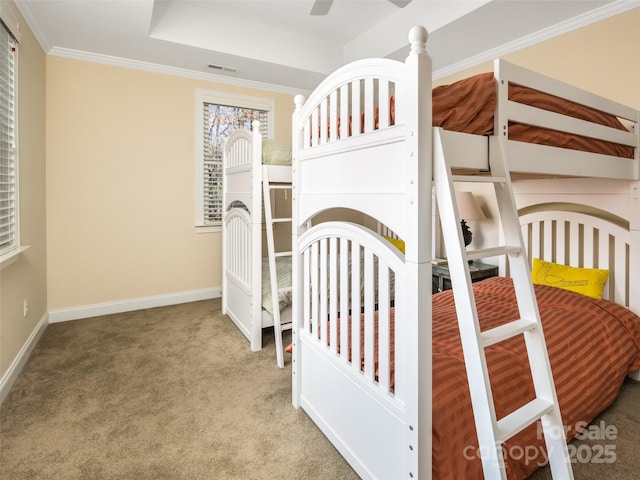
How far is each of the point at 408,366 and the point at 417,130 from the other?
748 mm

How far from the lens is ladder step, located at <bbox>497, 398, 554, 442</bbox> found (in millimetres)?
1089

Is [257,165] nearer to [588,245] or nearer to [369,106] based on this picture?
[369,106]

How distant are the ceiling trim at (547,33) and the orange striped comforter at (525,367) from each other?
1945 millimetres

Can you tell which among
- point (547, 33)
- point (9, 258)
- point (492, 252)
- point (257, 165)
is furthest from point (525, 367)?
point (9, 258)

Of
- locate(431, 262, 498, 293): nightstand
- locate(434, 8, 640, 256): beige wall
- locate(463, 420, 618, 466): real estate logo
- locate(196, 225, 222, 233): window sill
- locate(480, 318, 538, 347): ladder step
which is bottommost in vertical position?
locate(463, 420, 618, 466): real estate logo

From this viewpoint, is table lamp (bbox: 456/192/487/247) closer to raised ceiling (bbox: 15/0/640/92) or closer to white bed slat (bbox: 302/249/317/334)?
raised ceiling (bbox: 15/0/640/92)

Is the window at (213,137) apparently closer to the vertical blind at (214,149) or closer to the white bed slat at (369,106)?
the vertical blind at (214,149)

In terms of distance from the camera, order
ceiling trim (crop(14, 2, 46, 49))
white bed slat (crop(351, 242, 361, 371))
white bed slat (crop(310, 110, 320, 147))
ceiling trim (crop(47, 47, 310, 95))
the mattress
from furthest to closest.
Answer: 1. ceiling trim (crop(47, 47, 310, 95))
2. ceiling trim (crop(14, 2, 46, 49))
3. white bed slat (crop(310, 110, 320, 147))
4. white bed slat (crop(351, 242, 361, 371))
5. the mattress

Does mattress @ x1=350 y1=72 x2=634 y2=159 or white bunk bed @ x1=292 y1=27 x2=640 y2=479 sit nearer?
white bunk bed @ x1=292 y1=27 x2=640 y2=479

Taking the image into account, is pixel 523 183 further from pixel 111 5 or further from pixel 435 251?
pixel 111 5

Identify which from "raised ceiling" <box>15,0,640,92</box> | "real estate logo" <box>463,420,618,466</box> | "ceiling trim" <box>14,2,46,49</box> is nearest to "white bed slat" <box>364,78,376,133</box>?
"real estate logo" <box>463,420,618,466</box>

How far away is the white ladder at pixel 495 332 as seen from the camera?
3.56 feet

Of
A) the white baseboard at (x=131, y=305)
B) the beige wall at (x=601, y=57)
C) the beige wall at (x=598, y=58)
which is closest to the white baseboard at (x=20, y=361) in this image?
the white baseboard at (x=131, y=305)

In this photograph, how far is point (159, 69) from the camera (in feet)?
12.2
